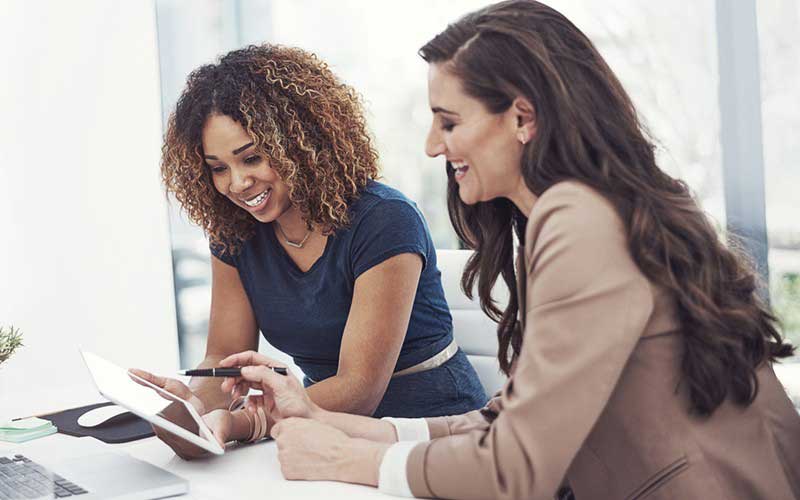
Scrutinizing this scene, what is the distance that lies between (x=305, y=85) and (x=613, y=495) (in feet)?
3.61

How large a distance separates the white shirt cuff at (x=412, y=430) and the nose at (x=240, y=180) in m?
0.65

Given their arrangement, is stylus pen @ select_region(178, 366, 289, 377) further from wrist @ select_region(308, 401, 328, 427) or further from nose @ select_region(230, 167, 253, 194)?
nose @ select_region(230, 167, 253, 194)

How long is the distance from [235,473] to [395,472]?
0.28 m

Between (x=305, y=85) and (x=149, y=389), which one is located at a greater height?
(x=305, y=85)

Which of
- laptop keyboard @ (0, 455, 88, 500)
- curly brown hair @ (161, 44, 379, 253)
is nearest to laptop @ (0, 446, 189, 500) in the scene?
laptop keyboard @ (0, 455, 88, 500)

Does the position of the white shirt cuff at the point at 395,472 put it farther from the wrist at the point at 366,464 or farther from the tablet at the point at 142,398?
the tablet at the point at 142,398

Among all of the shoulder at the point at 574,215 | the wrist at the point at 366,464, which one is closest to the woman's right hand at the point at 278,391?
the wrist at the point at 366,464

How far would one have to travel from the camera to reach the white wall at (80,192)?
337 centimetres

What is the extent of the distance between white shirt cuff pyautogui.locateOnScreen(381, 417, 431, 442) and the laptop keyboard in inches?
17.5

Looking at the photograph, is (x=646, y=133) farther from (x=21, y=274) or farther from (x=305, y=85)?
(x=21, y=274)

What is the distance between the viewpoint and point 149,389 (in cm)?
145

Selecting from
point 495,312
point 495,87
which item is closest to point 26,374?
point 495,312

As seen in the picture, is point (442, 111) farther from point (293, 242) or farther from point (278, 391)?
point (293, 242)

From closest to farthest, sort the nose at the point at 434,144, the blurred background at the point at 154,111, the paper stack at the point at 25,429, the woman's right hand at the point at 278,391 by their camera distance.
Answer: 1. the nose at the point at 434,144
2. the woman's right hand at the point at 278,391
3. the paper stack at the point at 25,429
4. the blurred background at the point at 154,111
